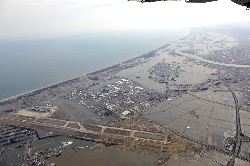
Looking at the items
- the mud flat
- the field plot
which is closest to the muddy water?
the mud flat

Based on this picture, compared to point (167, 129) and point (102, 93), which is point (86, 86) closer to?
point (102, 93)

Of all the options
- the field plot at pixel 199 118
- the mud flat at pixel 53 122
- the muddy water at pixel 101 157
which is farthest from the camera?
the mud flat at pixel 53 122

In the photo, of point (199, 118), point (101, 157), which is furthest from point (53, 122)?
→ point (199, 118)

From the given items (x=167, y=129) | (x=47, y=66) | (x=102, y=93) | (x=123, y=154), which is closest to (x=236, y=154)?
(x=167, y=129)

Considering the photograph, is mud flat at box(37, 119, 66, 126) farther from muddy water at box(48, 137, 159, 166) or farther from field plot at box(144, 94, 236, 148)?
field plot at box(144, 94, 236, 148)

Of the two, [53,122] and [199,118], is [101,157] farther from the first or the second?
[199,118]

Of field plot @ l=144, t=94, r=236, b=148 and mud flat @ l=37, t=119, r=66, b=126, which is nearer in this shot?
field plot @ l=144, t=94, r=236, b=148

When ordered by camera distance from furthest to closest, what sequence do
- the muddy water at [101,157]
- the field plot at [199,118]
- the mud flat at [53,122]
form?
the mud flat at [53,122] → the field plot at [199,118] → the muddy water at [101,157]

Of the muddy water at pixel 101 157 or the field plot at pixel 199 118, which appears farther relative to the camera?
the field plot at pixel 199 118

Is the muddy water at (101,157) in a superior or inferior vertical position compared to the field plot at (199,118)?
inferior

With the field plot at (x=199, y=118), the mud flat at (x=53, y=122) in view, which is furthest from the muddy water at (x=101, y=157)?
the field plot at (x=199, y=118)

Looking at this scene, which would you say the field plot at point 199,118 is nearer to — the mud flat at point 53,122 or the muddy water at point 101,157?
the muddy water at point 101,157
